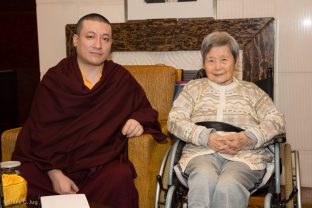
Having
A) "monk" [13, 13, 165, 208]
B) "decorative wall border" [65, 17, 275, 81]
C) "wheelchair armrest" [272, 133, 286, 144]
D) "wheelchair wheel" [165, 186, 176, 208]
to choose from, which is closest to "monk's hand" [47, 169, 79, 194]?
"monk" [13, 13, 165, 208]

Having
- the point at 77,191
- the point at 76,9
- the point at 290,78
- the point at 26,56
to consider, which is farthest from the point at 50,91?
the point at 26,56

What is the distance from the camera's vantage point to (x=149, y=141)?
2.18 m

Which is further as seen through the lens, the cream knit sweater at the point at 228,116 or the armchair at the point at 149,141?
the armchair at the point at 149,141

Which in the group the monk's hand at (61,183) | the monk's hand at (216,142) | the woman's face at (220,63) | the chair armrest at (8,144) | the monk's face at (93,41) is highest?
the monk's face at (93,41)

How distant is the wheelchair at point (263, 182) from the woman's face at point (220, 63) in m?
0.25

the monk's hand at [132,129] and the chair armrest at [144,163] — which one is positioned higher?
the monk's hand at [132,129]

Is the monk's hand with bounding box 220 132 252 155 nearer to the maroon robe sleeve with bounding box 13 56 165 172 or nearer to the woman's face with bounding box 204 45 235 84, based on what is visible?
the woman's face with bounding box 204 45 235 84

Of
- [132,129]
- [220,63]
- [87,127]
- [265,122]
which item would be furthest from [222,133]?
[87,127]

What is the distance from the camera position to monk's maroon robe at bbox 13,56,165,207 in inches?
85.0

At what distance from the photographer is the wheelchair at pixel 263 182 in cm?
185

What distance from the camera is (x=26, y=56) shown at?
4.69 meters

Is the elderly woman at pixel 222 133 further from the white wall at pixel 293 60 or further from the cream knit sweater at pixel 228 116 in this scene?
the white wall at pixel 293 60

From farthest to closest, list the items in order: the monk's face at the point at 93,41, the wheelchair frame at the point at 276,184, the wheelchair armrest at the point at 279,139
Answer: the monk's face at the point at 93,41, the wheelchair armrest at the point at 279,139, the wheelchair frame at the point at 276,184

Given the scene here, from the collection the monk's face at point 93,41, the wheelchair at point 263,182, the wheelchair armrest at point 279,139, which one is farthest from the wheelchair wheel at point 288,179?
the monk's face at point 93,41
